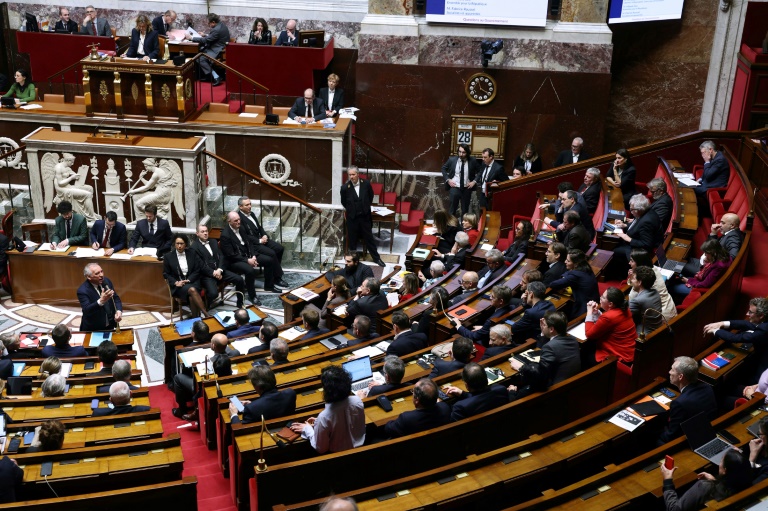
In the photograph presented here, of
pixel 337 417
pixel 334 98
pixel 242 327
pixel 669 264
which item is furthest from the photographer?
pixel 334 98

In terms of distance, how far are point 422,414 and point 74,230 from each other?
672 centimetres

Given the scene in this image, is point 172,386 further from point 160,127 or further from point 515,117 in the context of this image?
point 515,117

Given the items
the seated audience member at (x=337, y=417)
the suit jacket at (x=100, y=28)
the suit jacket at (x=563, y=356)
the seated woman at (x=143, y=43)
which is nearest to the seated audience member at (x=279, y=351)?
the seated audience member at (x=337, y=417)

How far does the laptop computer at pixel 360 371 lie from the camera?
700cm

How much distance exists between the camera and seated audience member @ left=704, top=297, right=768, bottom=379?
6.90 metres

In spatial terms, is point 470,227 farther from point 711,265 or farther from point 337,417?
point 337,417

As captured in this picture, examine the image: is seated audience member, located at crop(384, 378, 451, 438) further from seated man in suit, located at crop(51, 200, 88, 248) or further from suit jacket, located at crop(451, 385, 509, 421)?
seated man in suit, located at crop(51, 200, 88, 248)

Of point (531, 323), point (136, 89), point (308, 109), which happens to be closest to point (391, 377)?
point (531, 323)

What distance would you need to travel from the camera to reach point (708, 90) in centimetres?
1440

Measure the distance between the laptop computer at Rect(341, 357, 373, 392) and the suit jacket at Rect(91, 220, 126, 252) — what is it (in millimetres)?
5131

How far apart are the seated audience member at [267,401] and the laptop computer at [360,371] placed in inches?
25.3

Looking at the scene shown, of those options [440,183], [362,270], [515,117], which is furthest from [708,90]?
[362,270]

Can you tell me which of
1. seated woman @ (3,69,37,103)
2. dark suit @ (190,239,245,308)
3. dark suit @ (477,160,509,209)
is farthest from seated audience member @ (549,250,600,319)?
seated woman @ (3,69,37,103)

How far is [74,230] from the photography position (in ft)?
36.5
